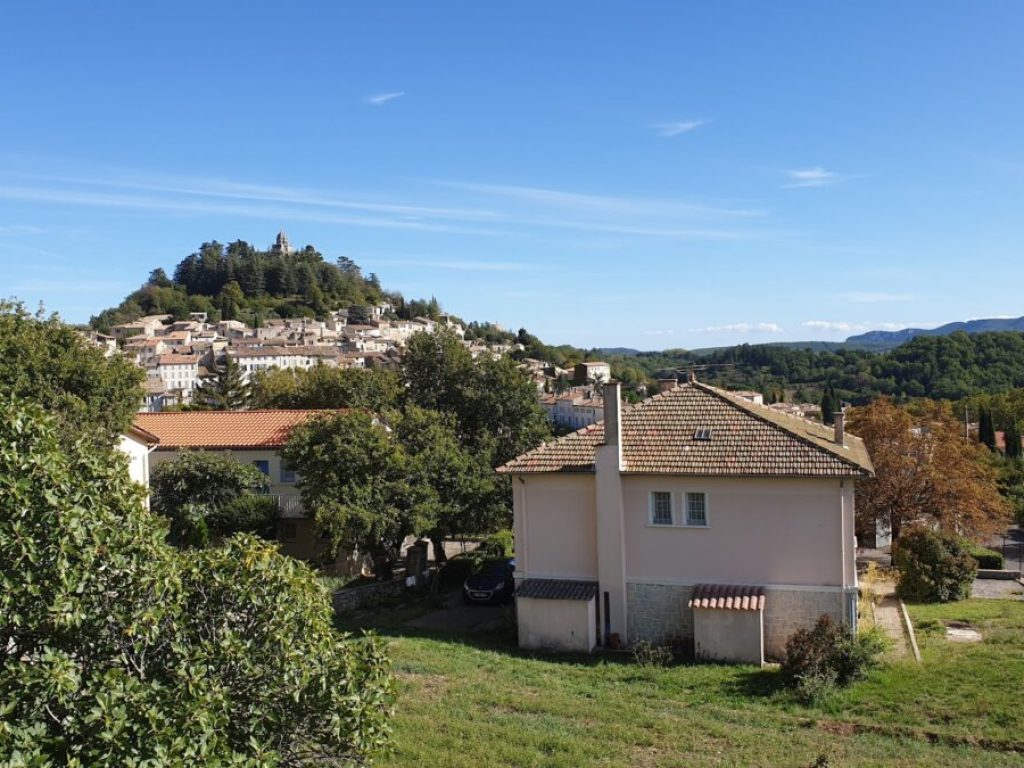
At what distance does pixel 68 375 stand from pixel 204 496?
309 inches

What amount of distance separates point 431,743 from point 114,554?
743 cm

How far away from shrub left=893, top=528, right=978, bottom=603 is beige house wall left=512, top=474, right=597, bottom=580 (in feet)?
34.8

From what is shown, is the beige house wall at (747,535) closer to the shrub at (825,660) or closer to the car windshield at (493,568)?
the shrub at (825,660)

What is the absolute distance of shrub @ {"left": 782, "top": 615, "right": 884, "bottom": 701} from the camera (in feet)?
52.7

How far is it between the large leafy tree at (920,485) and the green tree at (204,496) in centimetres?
2372

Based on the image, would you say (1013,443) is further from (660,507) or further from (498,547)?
(660,507)

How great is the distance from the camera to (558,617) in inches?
792

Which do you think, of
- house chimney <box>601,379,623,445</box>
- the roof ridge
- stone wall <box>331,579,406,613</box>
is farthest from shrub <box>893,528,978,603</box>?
stone wall <box>331,579,406,613</box>

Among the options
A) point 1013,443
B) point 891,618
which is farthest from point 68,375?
point 1013,443

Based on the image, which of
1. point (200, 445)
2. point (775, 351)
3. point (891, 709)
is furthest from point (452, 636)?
point (775, 351)

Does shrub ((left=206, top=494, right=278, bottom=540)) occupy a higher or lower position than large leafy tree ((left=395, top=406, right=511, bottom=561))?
lower

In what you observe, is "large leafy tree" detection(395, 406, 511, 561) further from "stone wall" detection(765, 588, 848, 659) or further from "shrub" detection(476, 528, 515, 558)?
"stone wall" detection(765, 588, 848, 659)

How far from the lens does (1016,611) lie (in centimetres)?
2247

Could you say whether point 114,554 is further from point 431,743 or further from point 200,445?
point 200,445
